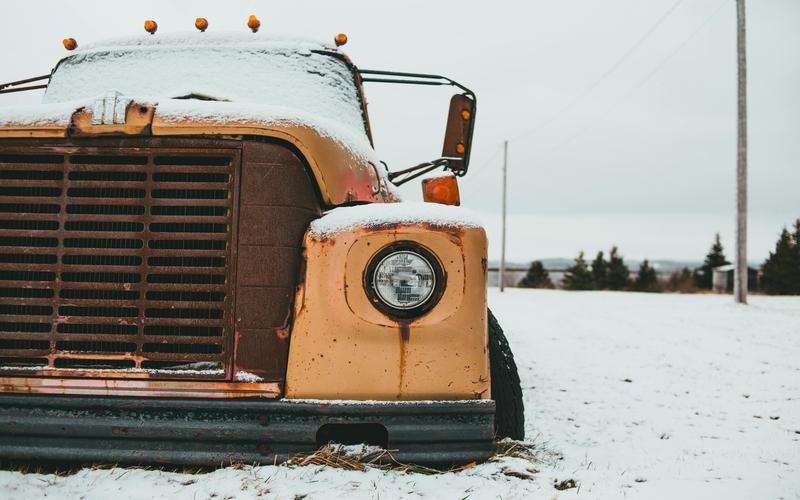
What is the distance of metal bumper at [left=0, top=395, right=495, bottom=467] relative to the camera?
1.83 metres

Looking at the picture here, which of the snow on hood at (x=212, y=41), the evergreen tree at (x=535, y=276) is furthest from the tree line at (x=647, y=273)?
the snow on hood at (x=212, y=41)

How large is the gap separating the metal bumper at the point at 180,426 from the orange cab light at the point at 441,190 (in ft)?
3.90

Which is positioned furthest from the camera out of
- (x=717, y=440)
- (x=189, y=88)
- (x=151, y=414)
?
(x=717, y=440)

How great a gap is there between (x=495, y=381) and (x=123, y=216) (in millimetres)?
1567

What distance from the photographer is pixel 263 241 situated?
192 centimetres

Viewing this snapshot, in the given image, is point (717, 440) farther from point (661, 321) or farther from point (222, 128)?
point (661, 321)

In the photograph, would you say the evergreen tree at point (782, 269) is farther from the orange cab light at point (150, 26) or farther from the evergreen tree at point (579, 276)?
the orange cab light at point (150, 26)

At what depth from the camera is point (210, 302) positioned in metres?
1.91

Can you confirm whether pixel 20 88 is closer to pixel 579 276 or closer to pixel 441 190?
pixel 441 190

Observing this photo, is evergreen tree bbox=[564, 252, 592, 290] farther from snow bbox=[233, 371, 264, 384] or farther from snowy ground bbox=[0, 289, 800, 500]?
snow bbox=[233, 371, 264, 384]

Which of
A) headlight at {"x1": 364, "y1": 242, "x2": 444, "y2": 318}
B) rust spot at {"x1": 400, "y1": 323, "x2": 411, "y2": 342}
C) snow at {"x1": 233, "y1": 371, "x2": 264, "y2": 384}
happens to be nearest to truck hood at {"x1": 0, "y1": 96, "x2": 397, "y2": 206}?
headlight at {"x1": 364, "y1": 242, "x2": 444, "y2": 318}

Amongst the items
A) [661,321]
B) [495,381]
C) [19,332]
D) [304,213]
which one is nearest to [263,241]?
[304,213]

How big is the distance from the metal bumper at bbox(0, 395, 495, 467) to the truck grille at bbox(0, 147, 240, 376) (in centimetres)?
14

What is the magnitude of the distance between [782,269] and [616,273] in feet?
46.9
